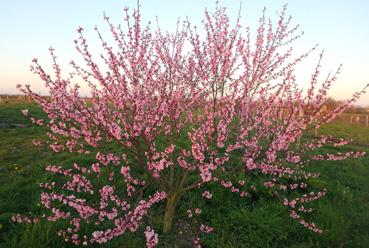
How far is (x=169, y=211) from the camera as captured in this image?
446 cm

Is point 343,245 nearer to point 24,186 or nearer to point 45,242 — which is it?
point 45,242

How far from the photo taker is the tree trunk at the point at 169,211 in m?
4.40

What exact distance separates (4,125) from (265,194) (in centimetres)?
1284

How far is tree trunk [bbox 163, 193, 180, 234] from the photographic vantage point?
4.40 m

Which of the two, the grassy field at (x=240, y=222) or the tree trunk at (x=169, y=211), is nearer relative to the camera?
the grassy field at (x=240, y=222)

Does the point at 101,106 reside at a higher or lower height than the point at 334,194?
higher

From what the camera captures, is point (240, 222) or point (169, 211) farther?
point (240, 222)

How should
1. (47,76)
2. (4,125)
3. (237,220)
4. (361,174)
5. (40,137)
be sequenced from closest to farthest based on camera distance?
1. (47,76)
2. (237,220)
3. (361,174)
4. (40,137)
5. (4,125)

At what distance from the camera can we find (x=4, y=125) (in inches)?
526

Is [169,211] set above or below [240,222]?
above

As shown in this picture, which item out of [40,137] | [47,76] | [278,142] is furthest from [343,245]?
[40,137]

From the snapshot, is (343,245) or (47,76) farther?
(343,245)

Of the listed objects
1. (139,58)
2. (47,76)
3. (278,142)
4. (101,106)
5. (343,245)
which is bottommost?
(343,245)

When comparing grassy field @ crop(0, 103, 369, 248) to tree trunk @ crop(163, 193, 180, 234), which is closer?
grassy field @ crop(0, 103, 369, 248)
